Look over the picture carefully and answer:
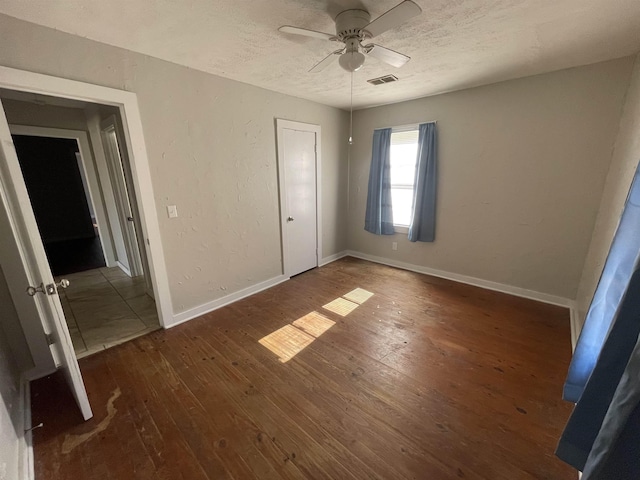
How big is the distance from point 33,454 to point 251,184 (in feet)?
8.62

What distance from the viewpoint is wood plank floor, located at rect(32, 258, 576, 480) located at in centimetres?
140

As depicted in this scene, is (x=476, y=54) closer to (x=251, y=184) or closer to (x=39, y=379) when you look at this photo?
(x=251, y=184)

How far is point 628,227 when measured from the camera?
3.19 ft

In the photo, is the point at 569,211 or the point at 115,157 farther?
the point at 115,157

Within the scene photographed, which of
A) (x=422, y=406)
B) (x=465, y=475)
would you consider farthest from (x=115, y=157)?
(x=465, y=475)

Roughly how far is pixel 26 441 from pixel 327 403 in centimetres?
175

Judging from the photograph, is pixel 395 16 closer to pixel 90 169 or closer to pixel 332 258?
pixel 332 258

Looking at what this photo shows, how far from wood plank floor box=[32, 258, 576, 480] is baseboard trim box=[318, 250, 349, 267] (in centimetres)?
165

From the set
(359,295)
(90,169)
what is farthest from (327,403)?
(90,169)

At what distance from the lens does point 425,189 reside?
3650 mm

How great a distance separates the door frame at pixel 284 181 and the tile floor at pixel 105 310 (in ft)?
5.60

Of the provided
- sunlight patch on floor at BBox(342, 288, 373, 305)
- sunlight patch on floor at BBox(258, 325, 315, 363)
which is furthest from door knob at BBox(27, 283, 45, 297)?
sunlight patch on floor at BBox(342, 288, 373, 305)

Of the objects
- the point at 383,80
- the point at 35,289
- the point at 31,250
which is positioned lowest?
the point at 35,289

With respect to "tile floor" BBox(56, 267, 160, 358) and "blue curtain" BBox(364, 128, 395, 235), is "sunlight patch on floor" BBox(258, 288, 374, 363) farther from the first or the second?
"blue curtain" BBox(364, 128, 395, 235)
